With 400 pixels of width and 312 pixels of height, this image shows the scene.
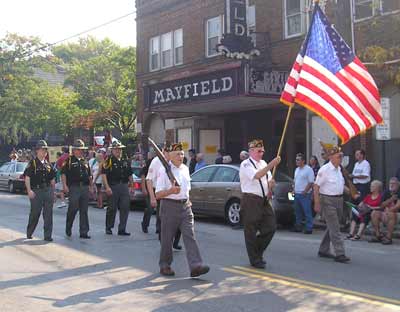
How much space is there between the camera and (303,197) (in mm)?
12695

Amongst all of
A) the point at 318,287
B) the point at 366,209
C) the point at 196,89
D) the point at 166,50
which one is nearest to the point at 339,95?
the point at 318,287

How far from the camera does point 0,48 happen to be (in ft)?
116

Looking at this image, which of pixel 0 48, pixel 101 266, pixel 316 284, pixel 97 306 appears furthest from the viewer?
pixel 0 48

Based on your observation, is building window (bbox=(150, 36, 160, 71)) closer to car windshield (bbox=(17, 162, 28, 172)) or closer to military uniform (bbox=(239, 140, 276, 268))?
car windshield (bbox=(17, 162, 28, 172))

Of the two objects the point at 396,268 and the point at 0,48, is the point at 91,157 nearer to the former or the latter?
the point at 396,268

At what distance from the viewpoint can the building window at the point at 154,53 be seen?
86.6ft

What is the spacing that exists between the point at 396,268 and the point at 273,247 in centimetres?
240

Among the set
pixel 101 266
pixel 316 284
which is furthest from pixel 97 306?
pixel 316 284

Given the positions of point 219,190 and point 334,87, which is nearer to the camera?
point 334,87

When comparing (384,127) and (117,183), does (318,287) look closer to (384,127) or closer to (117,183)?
(117,183)

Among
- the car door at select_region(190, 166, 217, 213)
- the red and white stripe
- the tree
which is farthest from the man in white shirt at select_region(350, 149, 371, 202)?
the tree

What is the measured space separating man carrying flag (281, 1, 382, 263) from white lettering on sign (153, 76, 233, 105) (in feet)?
28.7

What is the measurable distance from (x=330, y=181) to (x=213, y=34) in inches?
583

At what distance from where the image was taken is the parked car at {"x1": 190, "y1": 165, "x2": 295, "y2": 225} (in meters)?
13.1
